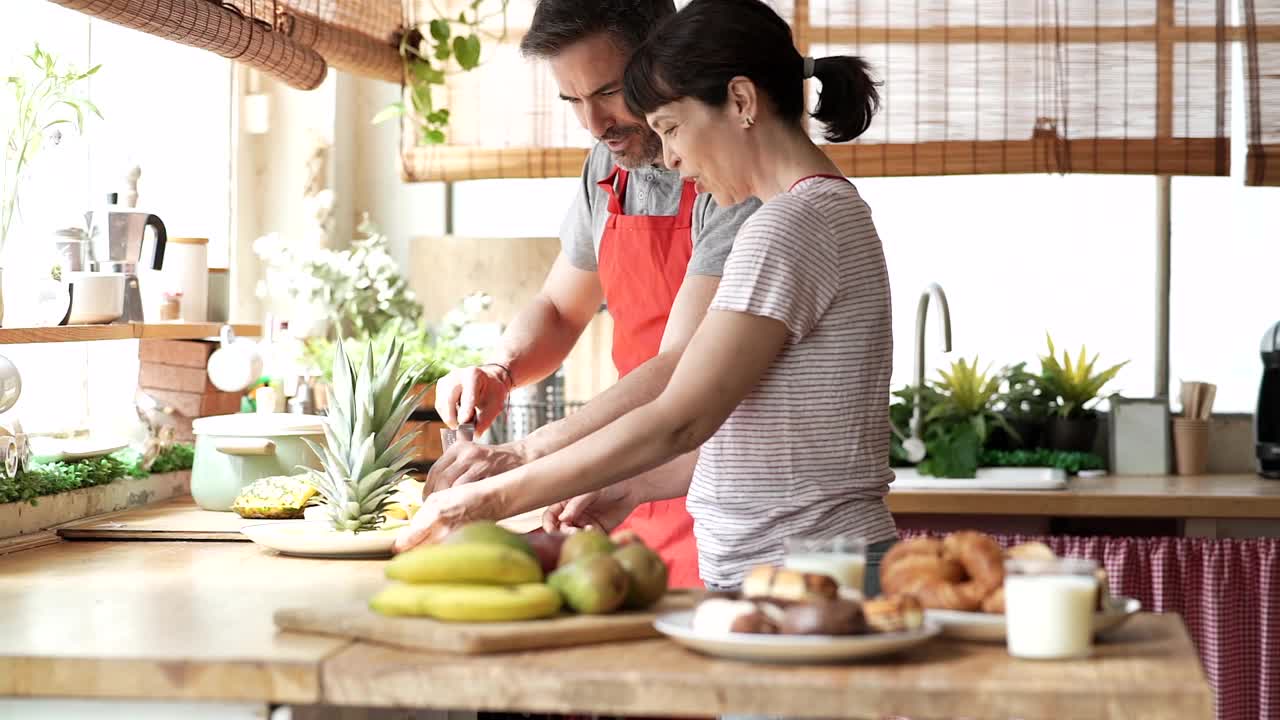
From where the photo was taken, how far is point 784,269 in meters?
1.75

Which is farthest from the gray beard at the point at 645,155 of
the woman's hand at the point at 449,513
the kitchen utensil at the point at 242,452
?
the woman's hand at the point at 449,513

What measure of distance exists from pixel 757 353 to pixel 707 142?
1.19 feet

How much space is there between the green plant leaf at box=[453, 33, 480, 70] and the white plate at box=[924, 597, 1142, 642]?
3187 millimetres

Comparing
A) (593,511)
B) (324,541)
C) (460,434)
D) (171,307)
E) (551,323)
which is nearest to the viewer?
(324,541)

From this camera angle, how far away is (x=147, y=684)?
4.79ft

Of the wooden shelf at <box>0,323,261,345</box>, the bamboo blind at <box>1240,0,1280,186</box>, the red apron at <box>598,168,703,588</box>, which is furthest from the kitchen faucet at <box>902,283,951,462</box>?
the wooden shelf at <box>0,323,261,345</box>

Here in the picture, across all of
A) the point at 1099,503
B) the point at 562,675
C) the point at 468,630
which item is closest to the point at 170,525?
the point at 468,630

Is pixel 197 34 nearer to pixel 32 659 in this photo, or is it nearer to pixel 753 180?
pixel 753 180

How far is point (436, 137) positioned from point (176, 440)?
1483mm

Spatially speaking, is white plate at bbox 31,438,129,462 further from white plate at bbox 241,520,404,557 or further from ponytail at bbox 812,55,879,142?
ponytail at bbox 812,55,879,142

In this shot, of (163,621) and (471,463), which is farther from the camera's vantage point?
(471,463)

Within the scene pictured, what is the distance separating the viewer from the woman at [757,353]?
1758 millimetres

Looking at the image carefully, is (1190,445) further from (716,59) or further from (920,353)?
(716,59)

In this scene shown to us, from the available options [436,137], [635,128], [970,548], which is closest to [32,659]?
[970,548]
